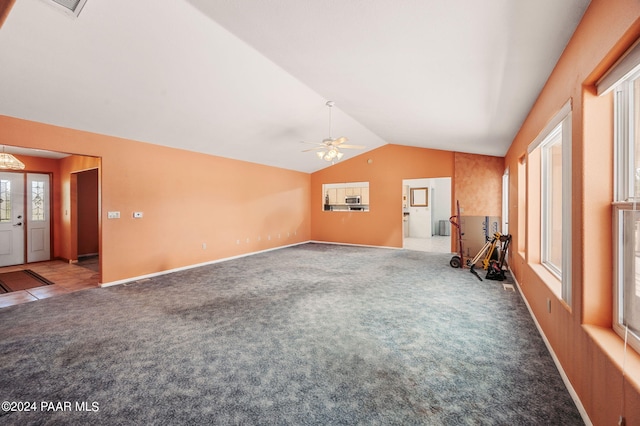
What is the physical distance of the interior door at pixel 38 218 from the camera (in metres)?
6.60

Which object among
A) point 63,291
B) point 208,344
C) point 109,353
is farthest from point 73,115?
point 208,344

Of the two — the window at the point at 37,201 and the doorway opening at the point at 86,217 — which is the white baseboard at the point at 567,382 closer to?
the doorway opening at the point at 86,217

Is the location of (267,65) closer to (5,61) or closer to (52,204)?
(5,61)

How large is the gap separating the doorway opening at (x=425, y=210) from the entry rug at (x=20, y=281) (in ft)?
32.0

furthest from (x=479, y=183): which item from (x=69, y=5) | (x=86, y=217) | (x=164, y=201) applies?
(x=86, y=217)

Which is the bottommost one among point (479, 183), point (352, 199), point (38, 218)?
point (38, 218)

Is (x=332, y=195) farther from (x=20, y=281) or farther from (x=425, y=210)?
(x=20, y=281)

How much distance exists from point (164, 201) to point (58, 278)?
2360 millimetres

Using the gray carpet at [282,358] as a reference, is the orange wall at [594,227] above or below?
above

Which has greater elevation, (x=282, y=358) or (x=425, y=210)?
(x=425, y=210)

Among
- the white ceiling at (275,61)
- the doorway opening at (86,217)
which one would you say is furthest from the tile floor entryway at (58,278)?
the white ceiling at (275,61)

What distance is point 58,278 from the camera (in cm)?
523

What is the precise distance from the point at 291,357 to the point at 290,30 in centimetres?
298

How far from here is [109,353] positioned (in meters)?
2.54
